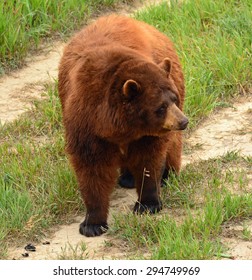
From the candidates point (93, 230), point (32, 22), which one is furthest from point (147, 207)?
point (32, 22)

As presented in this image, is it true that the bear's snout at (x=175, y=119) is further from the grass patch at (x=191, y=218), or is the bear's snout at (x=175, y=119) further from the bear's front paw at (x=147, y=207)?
the bear's front paw at (x=147, y=207)

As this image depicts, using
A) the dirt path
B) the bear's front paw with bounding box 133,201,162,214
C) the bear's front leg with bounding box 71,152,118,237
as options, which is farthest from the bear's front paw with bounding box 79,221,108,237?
the dirt path

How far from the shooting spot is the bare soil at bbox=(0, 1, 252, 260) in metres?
6.90

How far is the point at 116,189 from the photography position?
8133mm

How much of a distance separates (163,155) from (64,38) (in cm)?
381

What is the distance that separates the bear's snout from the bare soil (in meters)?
0.86

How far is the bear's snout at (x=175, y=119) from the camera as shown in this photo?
6766 mm

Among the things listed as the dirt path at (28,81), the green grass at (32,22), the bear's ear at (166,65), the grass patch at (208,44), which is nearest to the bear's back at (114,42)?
the bear's ear at (166,65)

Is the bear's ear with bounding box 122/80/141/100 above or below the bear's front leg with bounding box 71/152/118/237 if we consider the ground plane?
above

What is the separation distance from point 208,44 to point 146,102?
10.6 ft

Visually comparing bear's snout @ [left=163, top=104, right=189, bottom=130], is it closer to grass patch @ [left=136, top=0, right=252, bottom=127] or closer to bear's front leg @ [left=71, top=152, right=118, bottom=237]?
bear's front leg @ [left=71, top=152, right=118, bottom=237]

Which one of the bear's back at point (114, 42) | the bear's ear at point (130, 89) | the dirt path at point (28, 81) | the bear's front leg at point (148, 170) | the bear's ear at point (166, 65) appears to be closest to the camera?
the bear's ear at point (130, 89)

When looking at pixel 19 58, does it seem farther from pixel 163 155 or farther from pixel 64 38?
pixel 163 155

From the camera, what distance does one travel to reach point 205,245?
6531mm
